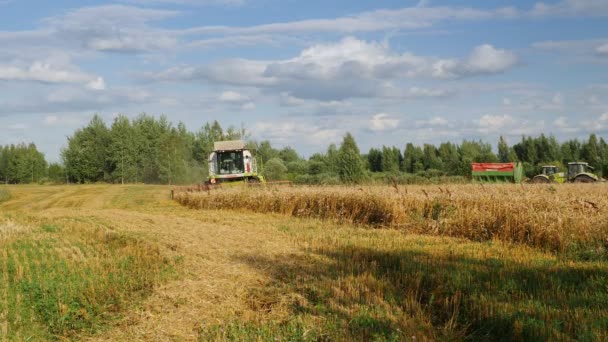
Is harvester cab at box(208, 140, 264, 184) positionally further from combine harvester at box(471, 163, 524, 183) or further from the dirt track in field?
combine harvester at box(471, 163, 524, 183)

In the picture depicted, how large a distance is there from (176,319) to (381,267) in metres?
3.04

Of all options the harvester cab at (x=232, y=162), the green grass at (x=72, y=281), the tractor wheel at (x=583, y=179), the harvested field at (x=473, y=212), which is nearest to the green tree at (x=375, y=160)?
the tractor wheel at (x=583, y=179)

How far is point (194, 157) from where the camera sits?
Result: 6297 cm

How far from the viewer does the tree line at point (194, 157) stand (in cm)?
5047

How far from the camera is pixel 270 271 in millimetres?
7566

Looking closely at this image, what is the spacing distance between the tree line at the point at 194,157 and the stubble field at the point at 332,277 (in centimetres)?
3335

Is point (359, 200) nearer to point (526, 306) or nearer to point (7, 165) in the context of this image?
point (526, 306)

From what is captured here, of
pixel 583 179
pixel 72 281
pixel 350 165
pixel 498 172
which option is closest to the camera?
pixel 72 281

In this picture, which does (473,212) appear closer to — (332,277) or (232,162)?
(332,277)

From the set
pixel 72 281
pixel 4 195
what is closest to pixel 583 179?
pixel 72 281

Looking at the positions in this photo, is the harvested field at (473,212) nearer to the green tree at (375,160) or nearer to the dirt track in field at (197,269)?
the dirt track in field at (197,269)

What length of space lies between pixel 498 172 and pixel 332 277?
24.6m

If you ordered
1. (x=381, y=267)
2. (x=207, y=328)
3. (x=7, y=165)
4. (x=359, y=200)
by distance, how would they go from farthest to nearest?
(x=7, y=165) < (x=359, y=200) < (x=381, y=267) < (x=207, y=328)

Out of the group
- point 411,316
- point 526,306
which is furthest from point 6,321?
point 526,306
